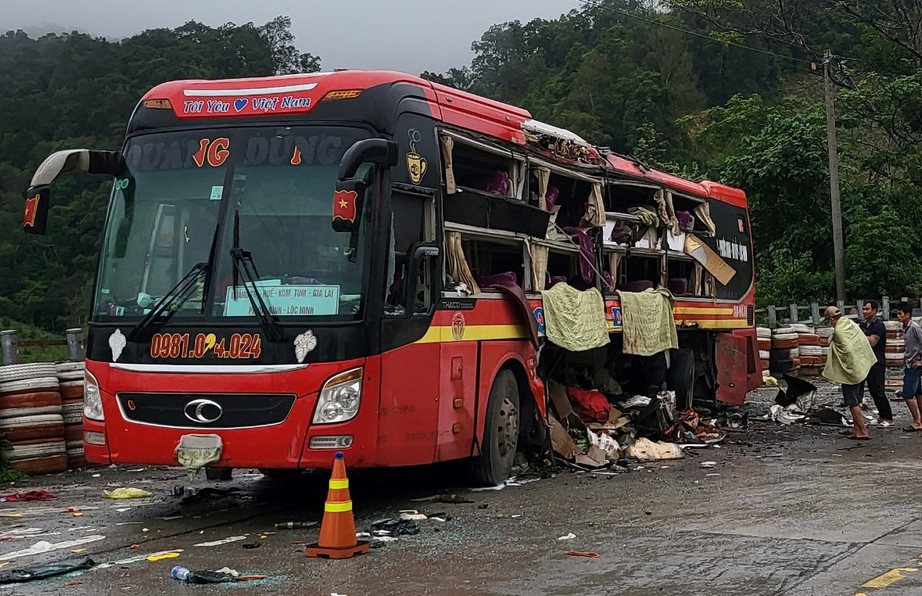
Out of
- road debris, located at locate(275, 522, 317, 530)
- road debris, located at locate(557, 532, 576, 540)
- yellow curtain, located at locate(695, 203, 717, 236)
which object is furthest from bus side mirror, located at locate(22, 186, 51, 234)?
yellow curtain, located at locate(695, 203, 717, 236)

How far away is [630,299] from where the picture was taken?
44.4 feet

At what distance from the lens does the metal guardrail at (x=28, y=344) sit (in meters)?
12.6

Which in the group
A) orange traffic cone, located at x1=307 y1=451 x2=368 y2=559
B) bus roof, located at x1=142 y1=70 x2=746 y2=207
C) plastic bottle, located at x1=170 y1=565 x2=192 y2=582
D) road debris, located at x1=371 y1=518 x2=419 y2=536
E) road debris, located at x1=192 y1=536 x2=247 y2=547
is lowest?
road debris, located at x1=192 y1=536 x2=247 y2=547

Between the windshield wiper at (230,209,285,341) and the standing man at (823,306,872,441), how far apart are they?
28.4ft

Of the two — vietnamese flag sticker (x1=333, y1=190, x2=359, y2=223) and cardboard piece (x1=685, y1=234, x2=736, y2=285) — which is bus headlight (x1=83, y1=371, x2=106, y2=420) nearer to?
vietnamese flag sticker (x1=333, y1=190, x2=359, y2=223)

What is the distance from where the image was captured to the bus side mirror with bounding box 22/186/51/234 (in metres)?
8.51

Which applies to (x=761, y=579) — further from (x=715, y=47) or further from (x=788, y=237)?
(x=715, y=47)

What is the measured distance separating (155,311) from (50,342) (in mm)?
7109

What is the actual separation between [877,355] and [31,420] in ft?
35.8

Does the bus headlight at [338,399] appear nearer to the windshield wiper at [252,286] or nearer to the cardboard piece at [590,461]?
the windshield wiper at [252,286]

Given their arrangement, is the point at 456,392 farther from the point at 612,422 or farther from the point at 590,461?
the point at 612,422

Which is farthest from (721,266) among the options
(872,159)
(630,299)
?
(872,159)

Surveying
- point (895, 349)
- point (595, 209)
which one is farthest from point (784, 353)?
point (595, 209)

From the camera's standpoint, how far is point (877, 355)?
1531 centimetres
